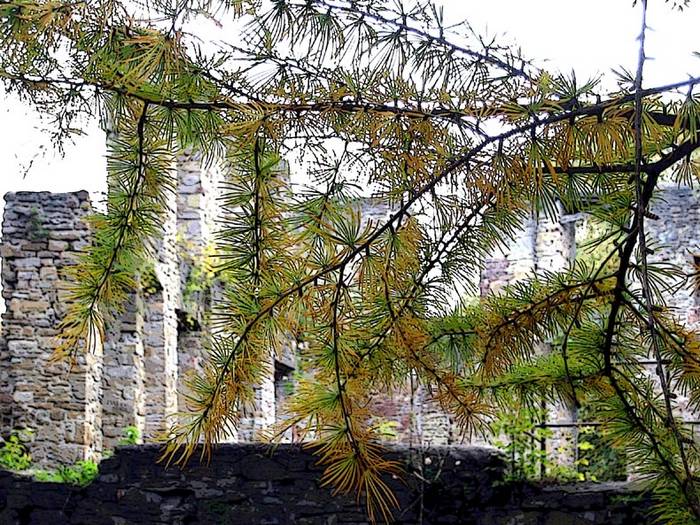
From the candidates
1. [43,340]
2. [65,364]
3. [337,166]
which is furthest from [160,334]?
[337,166]

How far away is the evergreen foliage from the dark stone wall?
9.66 feet

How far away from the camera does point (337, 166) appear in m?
2.00

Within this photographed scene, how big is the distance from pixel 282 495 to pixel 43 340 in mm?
2295

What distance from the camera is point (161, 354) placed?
757 centimetres

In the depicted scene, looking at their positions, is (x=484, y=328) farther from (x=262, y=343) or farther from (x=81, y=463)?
(x=81, y=463)

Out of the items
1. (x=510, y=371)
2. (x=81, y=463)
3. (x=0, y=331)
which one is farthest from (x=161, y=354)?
(x=510, y=371)

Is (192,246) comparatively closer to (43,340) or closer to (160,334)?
Answer: (160,334)

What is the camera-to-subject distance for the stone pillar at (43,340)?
6.78 meters

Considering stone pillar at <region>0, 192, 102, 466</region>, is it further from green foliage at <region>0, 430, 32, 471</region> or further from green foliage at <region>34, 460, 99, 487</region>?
green foliage at <region>34, 460, 99, 487</region>

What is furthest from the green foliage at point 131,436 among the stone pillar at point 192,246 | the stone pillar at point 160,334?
the stone pillar at point 192,246

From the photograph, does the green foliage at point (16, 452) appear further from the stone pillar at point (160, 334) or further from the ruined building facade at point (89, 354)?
the stone pillar at point (160, 334)

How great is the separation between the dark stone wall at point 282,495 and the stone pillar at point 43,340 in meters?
1.11

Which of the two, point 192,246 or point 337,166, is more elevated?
point 192,246

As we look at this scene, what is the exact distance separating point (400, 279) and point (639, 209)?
2.03 feet
